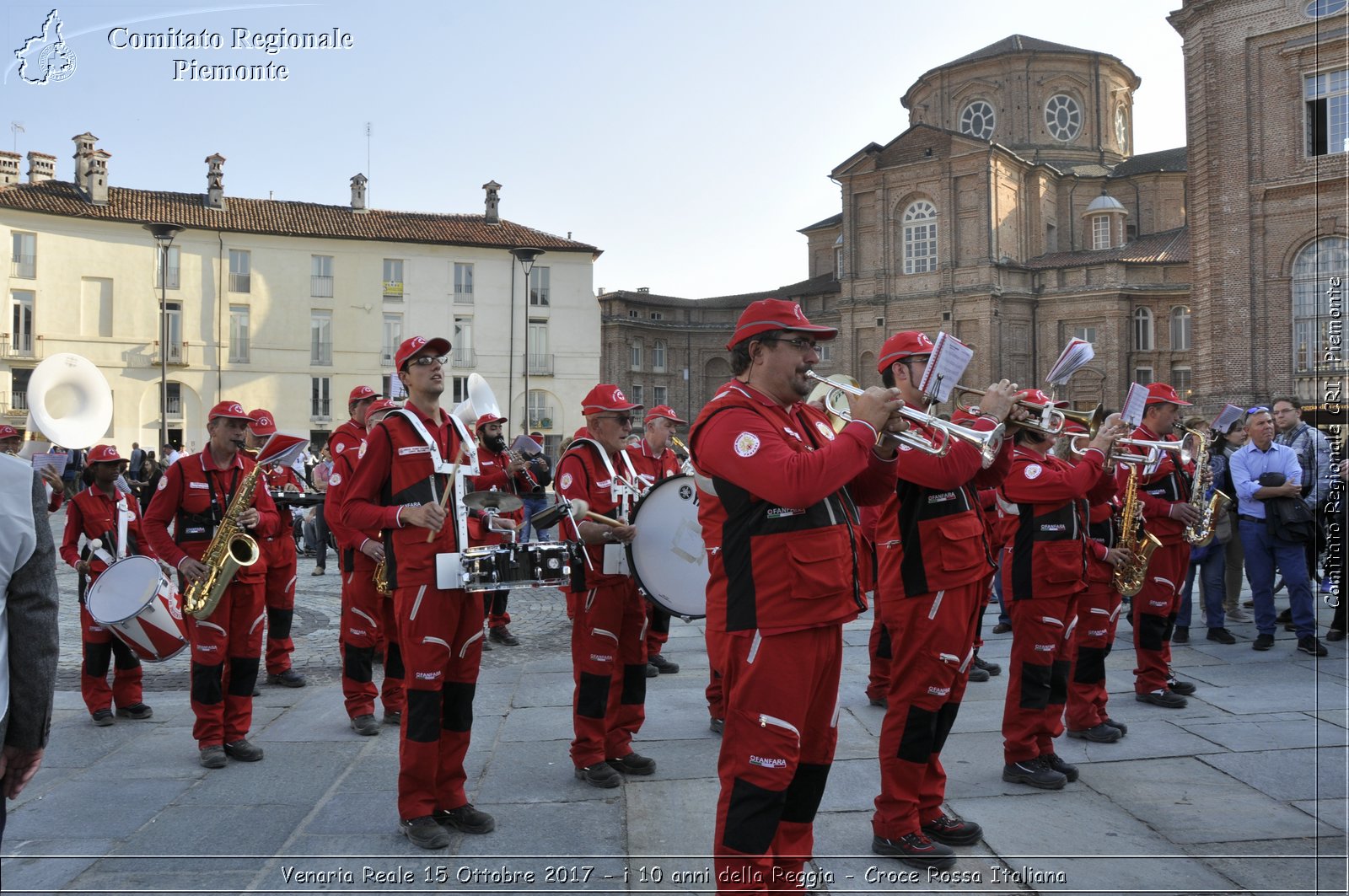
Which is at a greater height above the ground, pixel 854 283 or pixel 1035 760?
pixel 854 283

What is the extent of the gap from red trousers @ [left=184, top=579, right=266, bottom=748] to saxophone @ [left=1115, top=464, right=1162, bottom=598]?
246 inches

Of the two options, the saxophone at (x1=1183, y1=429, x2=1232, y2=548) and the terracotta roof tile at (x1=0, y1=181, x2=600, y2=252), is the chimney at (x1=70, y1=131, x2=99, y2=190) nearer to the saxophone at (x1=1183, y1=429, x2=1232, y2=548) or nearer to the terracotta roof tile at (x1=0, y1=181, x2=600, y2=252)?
the terracotta roof tile at (x1=0, y1=181, x2=600, y2=252)

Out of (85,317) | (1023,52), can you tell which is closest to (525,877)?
(85,317)

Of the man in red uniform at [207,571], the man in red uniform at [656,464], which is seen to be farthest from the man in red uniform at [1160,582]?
the man in red uniform at [207,571]

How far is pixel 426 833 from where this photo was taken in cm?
470

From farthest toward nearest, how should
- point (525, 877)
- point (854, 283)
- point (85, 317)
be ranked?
1. point (854, 283)
2. point (85, 317)
3. point (525, 877)

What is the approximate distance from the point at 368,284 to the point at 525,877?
48226 mm

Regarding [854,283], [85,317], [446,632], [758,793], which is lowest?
[758,793]

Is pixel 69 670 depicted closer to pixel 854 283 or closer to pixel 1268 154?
pixel 1268 154

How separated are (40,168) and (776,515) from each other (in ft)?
167

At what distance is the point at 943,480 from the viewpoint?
4.54 m

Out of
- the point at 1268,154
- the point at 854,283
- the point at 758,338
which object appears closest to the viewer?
the point at 758,338

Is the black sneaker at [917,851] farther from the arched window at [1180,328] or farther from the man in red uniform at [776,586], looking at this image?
the arched window at [1180,328]

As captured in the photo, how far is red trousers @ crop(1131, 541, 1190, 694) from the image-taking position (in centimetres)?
749
